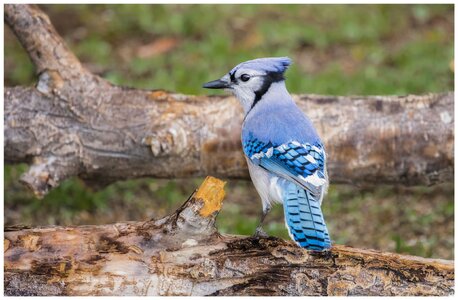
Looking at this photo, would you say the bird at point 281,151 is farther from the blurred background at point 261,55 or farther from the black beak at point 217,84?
the blurred background at point 261,55

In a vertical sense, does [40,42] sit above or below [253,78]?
above

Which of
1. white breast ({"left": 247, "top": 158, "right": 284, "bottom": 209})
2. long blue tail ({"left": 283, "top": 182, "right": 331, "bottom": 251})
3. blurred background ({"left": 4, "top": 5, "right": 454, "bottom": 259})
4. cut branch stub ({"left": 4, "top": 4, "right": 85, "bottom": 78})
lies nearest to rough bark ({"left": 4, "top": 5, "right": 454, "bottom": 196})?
cut branch stub ({"left": 4, "top": 4, "right": 85, "bottom": 78})

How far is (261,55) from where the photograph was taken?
5848 mm

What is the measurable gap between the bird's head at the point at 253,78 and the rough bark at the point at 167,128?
71 cm

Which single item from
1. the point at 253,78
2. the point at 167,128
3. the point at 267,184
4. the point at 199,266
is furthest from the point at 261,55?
the point at 199,266

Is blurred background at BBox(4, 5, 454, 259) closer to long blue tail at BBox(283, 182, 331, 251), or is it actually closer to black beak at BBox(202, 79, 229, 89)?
black beak at BBox(202, 79, 229, 89)

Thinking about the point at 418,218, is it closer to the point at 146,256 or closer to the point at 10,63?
the point at 146,256

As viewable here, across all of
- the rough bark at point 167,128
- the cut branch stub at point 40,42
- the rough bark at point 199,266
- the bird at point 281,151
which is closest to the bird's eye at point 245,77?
the bird at point 281,151

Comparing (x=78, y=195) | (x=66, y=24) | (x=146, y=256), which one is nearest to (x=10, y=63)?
(x=66, y=24)

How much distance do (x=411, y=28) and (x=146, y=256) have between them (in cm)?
401

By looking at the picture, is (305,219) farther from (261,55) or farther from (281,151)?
(261,55)

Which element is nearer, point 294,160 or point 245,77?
point 294,160

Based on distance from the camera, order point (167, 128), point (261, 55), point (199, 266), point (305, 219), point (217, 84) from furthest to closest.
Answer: point (261, 55) → point (167, 128) → point (217, 84) → point (199, 266) → point (305, 219)

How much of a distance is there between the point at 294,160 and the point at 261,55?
119 inches
